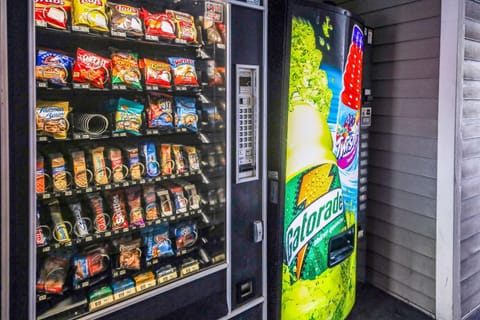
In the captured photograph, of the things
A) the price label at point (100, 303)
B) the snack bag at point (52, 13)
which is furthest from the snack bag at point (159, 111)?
the price label at point (100, 303)

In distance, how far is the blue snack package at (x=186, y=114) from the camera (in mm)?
1714

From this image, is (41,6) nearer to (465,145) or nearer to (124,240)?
(124,240)

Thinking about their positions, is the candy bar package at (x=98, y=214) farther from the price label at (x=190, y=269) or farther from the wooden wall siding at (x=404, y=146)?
the wooden wall siding at (x=404, y=146)

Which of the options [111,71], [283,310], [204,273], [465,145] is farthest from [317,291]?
[111,71]

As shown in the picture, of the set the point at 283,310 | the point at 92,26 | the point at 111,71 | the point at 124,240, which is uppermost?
the point at 92,26

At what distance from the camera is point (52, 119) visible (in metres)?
1.32

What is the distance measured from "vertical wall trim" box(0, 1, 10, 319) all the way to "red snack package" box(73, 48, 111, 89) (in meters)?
0.31

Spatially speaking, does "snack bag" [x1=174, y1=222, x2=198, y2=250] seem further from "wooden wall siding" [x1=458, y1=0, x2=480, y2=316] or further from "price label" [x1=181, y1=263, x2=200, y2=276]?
"wooden wall siding" [x1=458, y1=0, x2=480, y2=316]

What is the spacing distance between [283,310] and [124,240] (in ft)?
2.89

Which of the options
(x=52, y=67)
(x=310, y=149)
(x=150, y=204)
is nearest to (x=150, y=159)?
(x=150, y=204)

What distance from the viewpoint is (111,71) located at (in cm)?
149

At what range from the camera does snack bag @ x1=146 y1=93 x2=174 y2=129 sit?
1646 mm

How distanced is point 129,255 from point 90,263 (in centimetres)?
16

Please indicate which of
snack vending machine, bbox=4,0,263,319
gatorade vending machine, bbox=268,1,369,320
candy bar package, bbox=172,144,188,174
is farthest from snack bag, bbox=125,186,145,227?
gatorade vending machine, bbox=268,1,369,320
